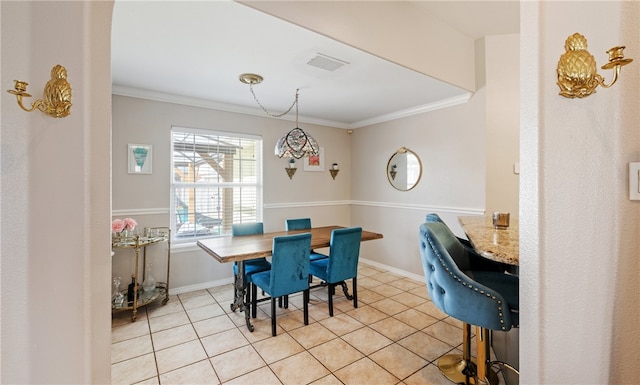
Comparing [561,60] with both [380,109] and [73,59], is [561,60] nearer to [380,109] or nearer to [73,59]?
[73,59]

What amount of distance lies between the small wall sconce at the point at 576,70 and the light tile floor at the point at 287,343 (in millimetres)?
1940

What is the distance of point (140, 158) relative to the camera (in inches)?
125

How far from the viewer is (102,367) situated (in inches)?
37.0

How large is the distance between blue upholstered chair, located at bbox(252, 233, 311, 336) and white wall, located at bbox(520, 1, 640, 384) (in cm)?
179

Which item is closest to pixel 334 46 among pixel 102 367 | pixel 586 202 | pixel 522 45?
pixel 522 45

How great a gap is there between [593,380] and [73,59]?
2.02 metres

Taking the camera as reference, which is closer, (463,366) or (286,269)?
(463,366)

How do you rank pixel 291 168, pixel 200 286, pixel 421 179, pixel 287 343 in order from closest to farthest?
pixel 287 343 → pixel 200 286 → pixel 421 179 → pixel 291 168

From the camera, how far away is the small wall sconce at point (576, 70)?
2.73 feet

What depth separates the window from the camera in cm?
350

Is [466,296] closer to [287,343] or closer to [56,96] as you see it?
[287,343]

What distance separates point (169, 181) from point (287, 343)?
2.40 m

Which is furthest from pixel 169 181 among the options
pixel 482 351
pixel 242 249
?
pixel 482 351

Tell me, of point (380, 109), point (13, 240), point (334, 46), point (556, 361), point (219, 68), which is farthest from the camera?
point (380, 109)
